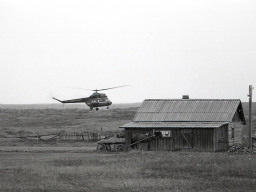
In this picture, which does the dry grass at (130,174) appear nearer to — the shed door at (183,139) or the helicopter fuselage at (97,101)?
the shed door at (183,139)

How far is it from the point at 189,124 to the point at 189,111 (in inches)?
96.1

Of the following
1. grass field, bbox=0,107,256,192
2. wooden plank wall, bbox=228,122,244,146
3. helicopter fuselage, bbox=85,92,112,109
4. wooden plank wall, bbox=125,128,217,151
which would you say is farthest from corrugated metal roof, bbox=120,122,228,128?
helicopter fuselage, bbox=85,92,112,109

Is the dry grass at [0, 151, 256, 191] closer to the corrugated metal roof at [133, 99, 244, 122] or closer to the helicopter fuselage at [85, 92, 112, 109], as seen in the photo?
the corrugated metal roof at [133, 99, 244, 122]

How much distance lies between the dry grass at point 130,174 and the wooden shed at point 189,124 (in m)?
10.8

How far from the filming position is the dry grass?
24.9 metres

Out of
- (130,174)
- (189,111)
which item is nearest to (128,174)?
(130,174)

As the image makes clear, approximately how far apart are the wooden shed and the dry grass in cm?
1085

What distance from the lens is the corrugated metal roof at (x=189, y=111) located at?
166 feet

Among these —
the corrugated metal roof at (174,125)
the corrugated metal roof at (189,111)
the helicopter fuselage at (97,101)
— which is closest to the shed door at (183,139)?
the corrugated metal roof at (174,125)

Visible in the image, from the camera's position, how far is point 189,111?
5162cm

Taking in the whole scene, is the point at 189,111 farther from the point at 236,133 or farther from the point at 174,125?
the point at 236,133

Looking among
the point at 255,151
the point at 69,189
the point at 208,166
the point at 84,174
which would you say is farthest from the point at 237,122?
the point at 69,189

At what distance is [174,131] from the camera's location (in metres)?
49.0

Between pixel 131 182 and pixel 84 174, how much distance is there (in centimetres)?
399
